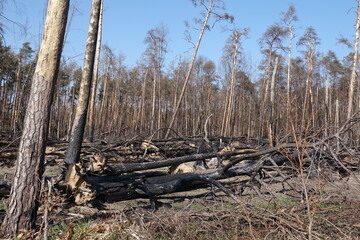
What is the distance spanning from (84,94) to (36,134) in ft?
11.2

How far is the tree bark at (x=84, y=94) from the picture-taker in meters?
7.38

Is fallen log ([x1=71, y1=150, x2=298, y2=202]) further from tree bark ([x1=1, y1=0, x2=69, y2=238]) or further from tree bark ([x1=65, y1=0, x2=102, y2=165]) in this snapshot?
tree bark ([x1=1, y1=0, x2=69, y2=238])

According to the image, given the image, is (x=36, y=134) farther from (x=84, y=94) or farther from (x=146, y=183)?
(x=84, y=94)

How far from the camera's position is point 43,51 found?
459cm

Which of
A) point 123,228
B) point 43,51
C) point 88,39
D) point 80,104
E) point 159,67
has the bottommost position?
point 123,228

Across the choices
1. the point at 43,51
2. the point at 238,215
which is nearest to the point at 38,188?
the point at 43,51

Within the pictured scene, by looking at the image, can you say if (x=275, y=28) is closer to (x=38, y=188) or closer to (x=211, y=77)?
(x=211, y=77)

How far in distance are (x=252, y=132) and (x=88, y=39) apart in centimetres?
3079

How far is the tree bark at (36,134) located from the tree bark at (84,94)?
2.84m

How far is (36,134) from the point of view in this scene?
4.44 metres

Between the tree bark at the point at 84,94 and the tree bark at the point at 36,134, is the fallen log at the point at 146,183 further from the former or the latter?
the tree bark at the point at 36,134

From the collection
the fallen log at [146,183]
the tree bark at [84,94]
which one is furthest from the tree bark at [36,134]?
the tree bark at [84,94]

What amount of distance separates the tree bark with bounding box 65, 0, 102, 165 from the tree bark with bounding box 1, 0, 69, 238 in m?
2.84

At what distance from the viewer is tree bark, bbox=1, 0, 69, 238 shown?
4.34m
